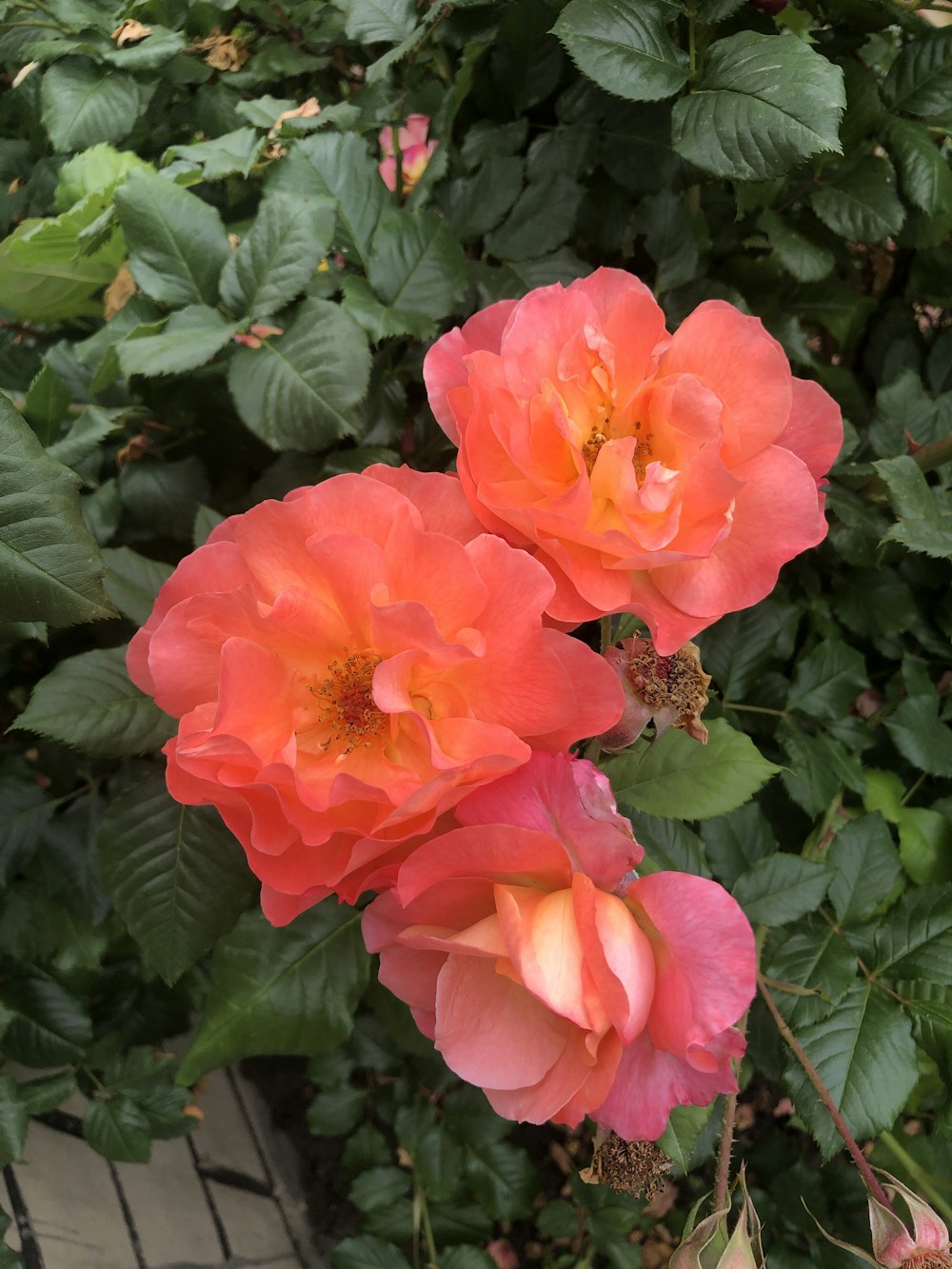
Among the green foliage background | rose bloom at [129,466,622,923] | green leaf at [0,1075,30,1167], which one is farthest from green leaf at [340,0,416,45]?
green leaf at [0,1075,30,1167]

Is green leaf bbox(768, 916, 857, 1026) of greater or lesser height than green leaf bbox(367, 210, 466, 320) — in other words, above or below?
below

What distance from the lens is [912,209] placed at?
761 mm

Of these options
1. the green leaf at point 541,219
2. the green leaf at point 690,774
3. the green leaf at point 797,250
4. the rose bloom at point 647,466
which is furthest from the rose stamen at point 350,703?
the green leaf at point 797,250

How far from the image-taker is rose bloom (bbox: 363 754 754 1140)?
0.37m

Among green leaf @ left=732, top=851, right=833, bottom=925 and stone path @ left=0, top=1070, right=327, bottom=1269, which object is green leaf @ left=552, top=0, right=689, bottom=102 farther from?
stone path @ left=0, top=1070, right=327, bottom=1269

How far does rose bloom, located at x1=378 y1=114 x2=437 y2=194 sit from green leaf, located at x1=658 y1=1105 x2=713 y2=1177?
0.76 meters

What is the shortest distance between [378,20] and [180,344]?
0.31m

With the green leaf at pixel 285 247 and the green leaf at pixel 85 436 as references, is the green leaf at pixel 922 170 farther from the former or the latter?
the green leaf at pixel 85 436

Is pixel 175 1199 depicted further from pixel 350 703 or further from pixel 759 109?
pixel 759 109

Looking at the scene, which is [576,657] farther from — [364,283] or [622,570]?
[364,283]

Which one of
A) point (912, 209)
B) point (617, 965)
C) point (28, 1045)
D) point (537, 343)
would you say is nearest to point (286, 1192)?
point (28, 1045)

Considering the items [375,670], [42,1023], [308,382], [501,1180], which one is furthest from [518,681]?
[501,1180]

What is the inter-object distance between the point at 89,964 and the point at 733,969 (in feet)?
2.26

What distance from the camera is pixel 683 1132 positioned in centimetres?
52
